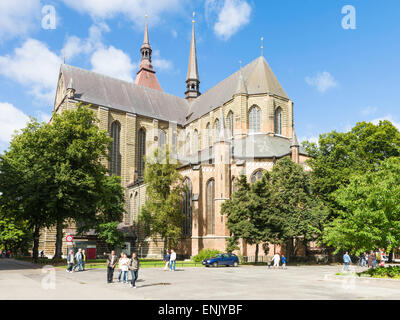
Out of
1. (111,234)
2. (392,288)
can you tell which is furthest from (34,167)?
(392,288)

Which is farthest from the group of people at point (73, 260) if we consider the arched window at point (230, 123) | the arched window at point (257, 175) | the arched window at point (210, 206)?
the arched window at point (230, 123)

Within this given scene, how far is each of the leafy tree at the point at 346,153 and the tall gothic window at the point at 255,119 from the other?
12111 millimetres

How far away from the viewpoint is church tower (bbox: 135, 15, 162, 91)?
3248 inches

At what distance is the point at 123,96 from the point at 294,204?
Result: 39.2 meters

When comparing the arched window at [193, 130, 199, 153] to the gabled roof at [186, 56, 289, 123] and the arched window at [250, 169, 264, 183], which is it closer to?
the gabled roof at [186, 56, 289, 123]

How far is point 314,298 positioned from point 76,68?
5845 centimetres

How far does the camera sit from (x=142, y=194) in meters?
55.4

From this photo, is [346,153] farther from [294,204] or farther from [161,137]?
[161,137]

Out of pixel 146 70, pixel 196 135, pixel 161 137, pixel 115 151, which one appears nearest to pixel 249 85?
pixel 196 135

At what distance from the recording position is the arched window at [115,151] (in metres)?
59.0

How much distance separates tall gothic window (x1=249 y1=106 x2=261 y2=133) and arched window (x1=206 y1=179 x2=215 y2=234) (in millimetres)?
11402

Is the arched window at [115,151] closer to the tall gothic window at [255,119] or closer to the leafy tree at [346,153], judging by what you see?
the tall gothic window at [255,119]

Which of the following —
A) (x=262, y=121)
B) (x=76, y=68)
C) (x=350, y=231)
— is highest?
(x=76, y=68)
